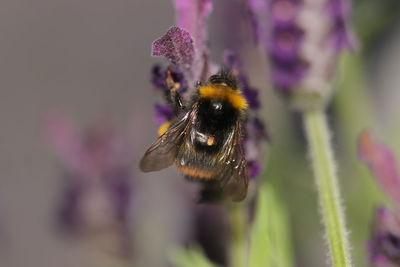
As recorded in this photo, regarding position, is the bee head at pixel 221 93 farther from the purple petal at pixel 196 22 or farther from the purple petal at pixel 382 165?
the purple petal at pixel 382 165

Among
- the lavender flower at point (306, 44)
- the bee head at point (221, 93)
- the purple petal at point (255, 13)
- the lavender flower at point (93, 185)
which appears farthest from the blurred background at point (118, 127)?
the bee head at point (221, 93)

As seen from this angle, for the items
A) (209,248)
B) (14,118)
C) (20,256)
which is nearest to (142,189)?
(209,248)

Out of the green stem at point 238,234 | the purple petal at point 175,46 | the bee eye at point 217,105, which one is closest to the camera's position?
the purple petal at point 175,46

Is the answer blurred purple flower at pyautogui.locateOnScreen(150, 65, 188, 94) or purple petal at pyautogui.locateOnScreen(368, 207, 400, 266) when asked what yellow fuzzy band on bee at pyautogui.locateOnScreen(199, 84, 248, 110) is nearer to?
blurred purple flower at pyautogui.locateOnScreen(150, 65, 188, 94)

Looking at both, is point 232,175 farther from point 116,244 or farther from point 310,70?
point 116,244

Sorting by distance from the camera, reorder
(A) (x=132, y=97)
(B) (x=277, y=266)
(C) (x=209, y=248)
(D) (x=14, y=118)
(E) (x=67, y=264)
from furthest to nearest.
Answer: (D) (x=14, y=118)
(A) (x=132, y=97)
(E) (x=67, y=264)
(C) (x=209, y=248)
(B) (x=277, y=266)

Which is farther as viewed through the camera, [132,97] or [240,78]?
[132,97]
